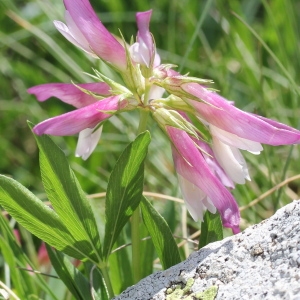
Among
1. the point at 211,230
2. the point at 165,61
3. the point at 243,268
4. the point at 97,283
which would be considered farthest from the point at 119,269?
the point at 165,61

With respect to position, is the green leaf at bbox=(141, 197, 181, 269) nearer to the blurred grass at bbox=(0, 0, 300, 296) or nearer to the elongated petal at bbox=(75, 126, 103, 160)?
the elongated petal at bbox=(75, 126, 103, 160)

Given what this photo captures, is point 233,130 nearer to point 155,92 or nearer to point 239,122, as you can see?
point 239,122

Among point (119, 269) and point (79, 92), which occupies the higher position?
point (79, 92)

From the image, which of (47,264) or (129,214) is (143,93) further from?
(47,264)

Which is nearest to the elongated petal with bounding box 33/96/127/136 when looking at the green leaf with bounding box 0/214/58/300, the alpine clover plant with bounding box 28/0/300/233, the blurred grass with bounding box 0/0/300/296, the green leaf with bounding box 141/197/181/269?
the alpine clover plant with bounding box 28/0/300/233

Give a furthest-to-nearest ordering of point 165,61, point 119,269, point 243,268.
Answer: point 165,61 < point 119,269 < point 243,268

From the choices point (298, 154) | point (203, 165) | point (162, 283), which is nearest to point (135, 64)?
point (203, 165)

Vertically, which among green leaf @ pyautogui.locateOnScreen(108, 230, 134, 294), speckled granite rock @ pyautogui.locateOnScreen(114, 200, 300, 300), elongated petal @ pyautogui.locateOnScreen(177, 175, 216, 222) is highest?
elongated petal @ pyautogui.locateOnScreen(177, 175, 216, 222)
